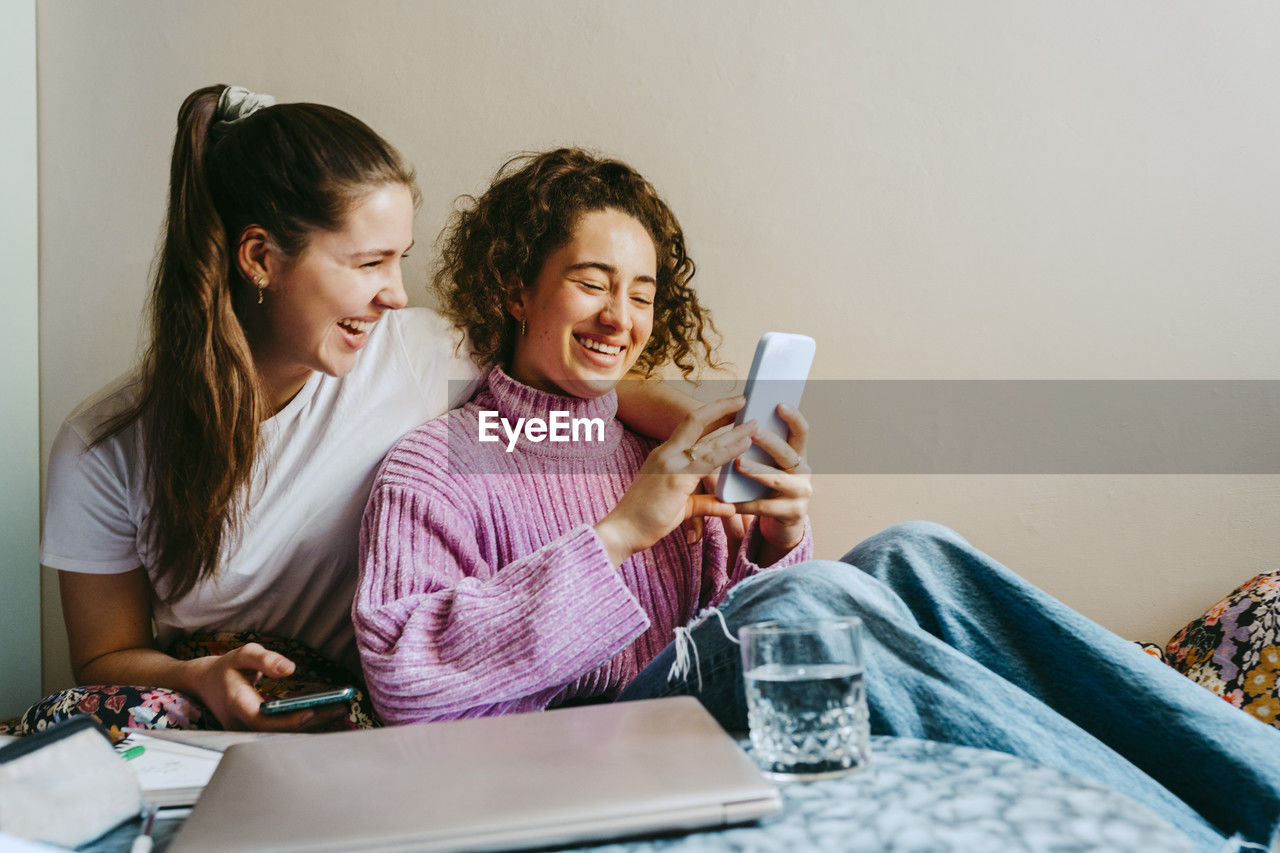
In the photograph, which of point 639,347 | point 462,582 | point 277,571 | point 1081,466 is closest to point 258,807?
point 462,582

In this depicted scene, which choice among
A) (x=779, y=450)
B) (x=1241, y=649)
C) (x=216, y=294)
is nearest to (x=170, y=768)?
(x=216, y=294)

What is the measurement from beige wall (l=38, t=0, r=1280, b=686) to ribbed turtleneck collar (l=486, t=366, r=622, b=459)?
251 millimetres

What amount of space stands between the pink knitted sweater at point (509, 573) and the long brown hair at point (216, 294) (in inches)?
8.0

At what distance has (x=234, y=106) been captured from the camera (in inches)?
45.8

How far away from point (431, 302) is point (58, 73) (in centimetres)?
63

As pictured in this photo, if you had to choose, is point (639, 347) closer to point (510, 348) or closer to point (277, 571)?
point (510, 348)

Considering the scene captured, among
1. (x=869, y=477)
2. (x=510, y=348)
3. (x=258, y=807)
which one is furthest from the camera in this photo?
(x=869, y=477)

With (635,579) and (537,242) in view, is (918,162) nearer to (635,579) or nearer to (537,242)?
(537,242)

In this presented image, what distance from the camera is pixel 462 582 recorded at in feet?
3.19

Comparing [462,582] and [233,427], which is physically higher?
[233,427]

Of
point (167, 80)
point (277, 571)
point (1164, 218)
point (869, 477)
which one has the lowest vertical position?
point (277, 571)

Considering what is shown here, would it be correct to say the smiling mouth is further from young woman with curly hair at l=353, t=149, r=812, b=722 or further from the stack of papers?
the stack of papers

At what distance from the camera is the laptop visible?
538mm

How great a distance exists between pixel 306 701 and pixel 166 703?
0.17m
